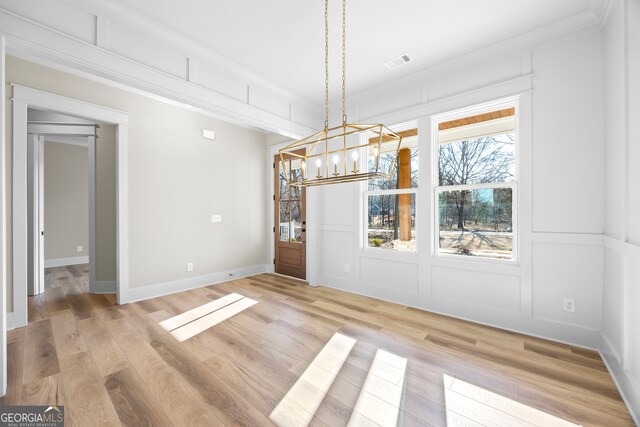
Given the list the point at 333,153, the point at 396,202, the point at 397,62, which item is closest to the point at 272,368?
the point at 396,202

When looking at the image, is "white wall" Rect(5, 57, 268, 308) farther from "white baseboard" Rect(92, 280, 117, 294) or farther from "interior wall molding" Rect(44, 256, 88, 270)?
"interior wall molding" Rect(44, 256, 88, 270)

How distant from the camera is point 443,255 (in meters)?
3.37

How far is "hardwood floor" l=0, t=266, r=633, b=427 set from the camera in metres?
1.70

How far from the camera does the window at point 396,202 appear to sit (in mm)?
3666

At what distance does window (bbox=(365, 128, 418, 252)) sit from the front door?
1.43 m

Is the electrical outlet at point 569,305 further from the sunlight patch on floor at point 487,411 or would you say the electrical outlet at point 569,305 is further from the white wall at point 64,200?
the white wall at point 64,200

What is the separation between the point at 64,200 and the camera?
6.24 metres

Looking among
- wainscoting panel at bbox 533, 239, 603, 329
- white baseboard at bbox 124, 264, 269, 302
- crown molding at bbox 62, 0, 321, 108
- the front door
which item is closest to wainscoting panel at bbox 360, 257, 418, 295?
wainscoting panel at bbox 533, 239, 603, 329

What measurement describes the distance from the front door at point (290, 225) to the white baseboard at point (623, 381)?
12.4 ft

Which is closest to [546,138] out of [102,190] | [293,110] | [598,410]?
[598,410]

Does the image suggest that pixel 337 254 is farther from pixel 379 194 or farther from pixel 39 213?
pixel 39 213

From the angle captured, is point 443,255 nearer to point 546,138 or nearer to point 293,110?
point 546,138

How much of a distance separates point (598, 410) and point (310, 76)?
395 centimetres

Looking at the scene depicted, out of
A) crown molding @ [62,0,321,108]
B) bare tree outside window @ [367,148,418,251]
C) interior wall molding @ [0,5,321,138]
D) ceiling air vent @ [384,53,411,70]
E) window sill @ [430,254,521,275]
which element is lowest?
→ window sill @ [430,254,521,275]
